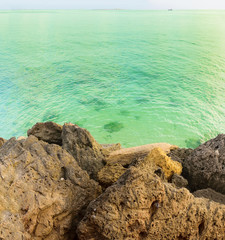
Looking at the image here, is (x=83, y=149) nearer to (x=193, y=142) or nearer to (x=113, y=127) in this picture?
(x=113, y=127)

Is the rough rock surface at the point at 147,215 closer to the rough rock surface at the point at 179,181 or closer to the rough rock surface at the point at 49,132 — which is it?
the rough rock surface at the point at 179,181

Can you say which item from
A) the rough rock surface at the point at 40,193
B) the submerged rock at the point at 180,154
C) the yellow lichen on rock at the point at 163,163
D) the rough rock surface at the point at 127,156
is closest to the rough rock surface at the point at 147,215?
the rough rock surface at the point at 40,193

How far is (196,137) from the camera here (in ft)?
39.9

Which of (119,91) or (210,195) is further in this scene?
(119,91)

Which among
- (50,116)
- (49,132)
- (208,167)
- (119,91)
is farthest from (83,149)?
(119,91)

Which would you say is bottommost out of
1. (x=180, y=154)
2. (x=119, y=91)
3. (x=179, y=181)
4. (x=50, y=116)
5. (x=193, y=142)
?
(x=193, y=142)

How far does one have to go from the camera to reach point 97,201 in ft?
11.1

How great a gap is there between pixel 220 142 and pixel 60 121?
977 centimetres

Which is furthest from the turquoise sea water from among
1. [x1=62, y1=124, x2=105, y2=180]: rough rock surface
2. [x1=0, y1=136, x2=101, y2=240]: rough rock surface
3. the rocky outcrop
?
[x1=0, y1=136, x2=101, y2=240]: rough rock surface

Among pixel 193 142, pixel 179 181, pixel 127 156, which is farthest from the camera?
pixel 193 142

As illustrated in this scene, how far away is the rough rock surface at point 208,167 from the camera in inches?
192

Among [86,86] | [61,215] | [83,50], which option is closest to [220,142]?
[61,215]

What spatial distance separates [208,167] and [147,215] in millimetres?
2284

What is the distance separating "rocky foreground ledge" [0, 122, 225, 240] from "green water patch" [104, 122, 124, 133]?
24.0 feet
